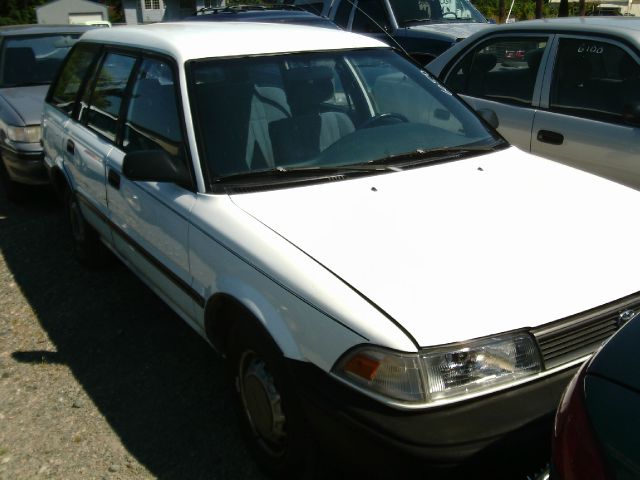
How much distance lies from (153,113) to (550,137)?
8.44 feet

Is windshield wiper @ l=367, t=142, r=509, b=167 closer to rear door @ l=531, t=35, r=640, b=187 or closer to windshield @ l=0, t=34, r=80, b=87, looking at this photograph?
rear door @ l=531, t=35, r=640, b=187

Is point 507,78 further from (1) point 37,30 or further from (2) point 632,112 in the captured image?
(1) point 37,30

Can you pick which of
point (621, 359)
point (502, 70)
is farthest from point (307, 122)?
point (502, 70)

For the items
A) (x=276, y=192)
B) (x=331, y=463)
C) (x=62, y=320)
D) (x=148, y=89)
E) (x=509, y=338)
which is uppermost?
(x=148, y=89)

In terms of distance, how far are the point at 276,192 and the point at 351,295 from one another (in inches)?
32.5

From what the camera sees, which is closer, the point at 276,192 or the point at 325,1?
the point at 276,192

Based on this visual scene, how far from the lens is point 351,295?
2271 mm

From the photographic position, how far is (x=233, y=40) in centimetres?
353

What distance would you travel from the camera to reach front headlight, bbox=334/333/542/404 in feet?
7.00

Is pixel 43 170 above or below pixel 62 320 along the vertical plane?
above

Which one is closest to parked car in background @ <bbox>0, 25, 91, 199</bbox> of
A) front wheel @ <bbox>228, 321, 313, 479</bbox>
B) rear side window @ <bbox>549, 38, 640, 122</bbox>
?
front wheel @ <bbox>228, 321, 313, 479</bbox>

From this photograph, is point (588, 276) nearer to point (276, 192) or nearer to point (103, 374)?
point (276, 192)

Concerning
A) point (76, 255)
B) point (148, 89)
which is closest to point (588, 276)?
point (148, 89)

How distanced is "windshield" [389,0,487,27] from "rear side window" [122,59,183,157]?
251 inches
